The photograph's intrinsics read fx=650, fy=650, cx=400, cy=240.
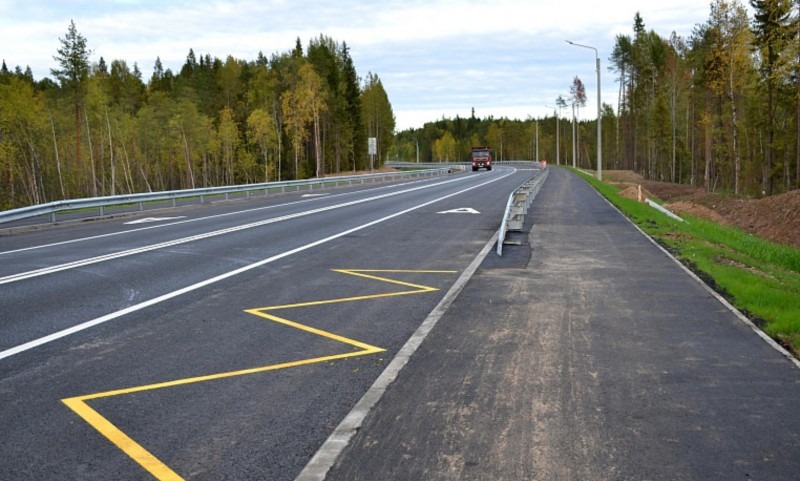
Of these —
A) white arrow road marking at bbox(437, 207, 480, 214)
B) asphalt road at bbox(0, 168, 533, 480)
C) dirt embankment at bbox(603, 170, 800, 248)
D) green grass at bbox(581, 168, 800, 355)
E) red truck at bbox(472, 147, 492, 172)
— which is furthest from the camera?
red truck at bbox(472, 147, 492, 172)

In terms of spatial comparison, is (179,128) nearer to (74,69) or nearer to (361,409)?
(74,69)

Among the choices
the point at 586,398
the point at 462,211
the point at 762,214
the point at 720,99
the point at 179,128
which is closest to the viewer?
the point at 586,398

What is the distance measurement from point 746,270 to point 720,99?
2304 inches

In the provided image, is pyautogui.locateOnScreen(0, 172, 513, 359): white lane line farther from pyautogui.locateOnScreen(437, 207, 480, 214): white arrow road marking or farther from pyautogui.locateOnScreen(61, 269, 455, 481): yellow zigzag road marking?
pyautogui.locateOnScreen(437, 207, 480, 214): white arrow road marking

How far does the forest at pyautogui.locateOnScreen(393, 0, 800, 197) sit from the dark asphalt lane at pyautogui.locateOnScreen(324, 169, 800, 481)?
34325mm

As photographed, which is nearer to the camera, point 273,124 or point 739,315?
point 739,315

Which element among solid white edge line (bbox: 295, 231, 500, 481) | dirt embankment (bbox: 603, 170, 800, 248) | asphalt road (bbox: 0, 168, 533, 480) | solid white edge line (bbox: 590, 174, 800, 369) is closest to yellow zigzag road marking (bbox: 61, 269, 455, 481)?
asphalt road (bbox: 0, 168, 533, 480)

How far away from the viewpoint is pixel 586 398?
4824 mm

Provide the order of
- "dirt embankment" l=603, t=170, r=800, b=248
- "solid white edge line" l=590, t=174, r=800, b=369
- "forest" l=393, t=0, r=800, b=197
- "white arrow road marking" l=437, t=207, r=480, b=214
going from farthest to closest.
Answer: "forest" l=393, t=0, r=800, b=197 → "dirt embankment" l=603, t=170, r=800, b=248 → "white arrow road marking" l=437, t=207, r=480, b=214 → "solid white edge line" l=590, t=174, r=800, b=369

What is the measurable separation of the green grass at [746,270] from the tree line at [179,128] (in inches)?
2439

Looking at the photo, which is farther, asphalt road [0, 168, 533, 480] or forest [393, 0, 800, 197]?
forest [393, 0, 800, 197]

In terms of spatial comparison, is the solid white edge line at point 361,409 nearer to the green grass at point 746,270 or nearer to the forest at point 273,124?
the green grass at point 746,270

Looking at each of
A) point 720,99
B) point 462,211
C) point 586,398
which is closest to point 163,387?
point 586,398

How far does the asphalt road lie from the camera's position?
3992mm
